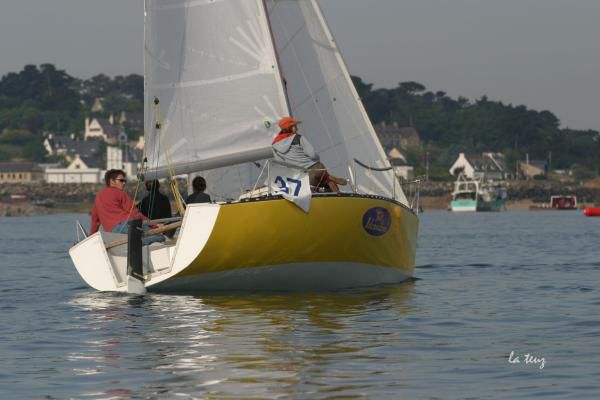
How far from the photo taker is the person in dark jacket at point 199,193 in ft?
67.8

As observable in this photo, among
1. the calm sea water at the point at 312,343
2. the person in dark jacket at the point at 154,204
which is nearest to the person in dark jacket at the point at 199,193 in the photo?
the person in dark jacket at the point at 154,204

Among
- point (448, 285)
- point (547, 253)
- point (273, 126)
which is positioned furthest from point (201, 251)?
point (547, 253)

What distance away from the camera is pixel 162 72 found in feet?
68.5

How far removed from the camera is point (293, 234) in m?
19.3

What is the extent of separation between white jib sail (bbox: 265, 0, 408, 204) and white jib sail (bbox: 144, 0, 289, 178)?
7.24 feet

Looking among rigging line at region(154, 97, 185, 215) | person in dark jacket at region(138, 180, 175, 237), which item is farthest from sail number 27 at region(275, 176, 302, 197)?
person in dark jacket at region(138, 180, 175, 237)

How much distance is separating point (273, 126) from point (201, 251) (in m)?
2.20

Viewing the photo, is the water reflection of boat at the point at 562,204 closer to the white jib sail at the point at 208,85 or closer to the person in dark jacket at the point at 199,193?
the person in dark jacket at the point at 199,193

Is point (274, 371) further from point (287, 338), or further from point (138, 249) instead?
point (138, 249)

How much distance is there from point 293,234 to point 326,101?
4025mm

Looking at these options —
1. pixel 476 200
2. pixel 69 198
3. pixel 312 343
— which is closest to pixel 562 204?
pixel 476 200

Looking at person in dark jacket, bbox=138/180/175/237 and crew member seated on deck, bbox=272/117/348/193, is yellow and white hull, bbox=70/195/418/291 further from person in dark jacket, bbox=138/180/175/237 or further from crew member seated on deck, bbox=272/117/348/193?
person in dark jacket, bbox=138/180/175/237

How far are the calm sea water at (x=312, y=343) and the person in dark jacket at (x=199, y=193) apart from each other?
1515 millimetres

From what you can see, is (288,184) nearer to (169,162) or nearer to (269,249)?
(269,249)
